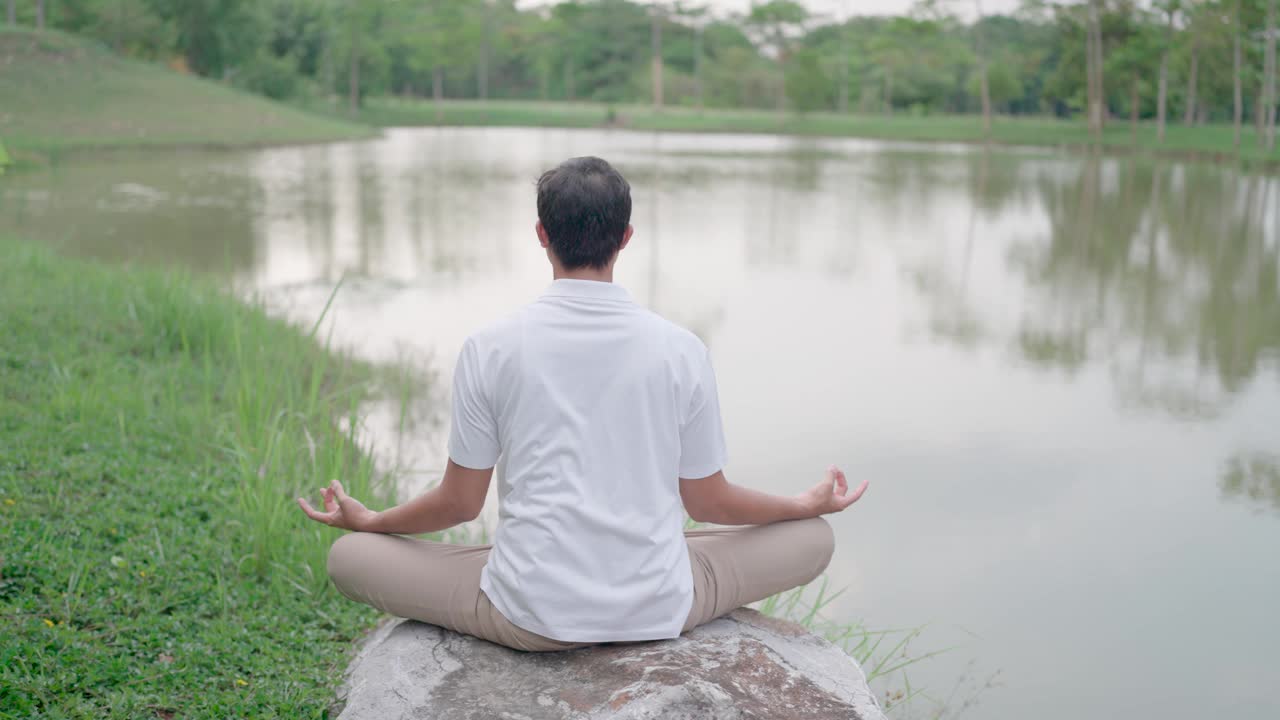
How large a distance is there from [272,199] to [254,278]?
506 centimetres

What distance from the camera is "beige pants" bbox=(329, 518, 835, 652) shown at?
189 cm

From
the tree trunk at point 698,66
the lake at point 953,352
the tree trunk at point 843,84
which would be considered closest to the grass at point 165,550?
the lake at point 953,352

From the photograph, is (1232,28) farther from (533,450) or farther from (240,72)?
(533,450)

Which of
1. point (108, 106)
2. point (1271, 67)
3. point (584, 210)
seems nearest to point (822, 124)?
point (1271, 67)

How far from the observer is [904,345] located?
6777 millimetres

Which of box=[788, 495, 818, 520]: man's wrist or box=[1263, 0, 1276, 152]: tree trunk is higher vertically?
box=[1263, 0, 1276, 152]: tree trunk

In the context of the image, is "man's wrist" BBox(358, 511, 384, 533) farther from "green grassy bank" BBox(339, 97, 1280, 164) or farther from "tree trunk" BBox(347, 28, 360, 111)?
"tree trunk" BBox(347, 28, 360, 111)

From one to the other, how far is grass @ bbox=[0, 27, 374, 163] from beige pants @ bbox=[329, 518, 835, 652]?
49.7ft

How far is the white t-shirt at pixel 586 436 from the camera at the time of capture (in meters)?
1.70

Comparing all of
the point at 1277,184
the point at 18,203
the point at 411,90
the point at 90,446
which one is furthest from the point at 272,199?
the point at 411,90

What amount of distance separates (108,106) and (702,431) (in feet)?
67.4

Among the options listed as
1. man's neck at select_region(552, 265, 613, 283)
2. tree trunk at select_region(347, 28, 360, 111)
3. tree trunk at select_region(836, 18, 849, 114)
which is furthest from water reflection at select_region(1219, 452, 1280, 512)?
tree trunk at select_region(836, 18, 849, 114)

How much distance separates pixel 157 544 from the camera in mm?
2764

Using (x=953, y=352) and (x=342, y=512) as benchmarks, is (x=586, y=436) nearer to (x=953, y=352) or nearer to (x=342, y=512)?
(x=342, y=512)
